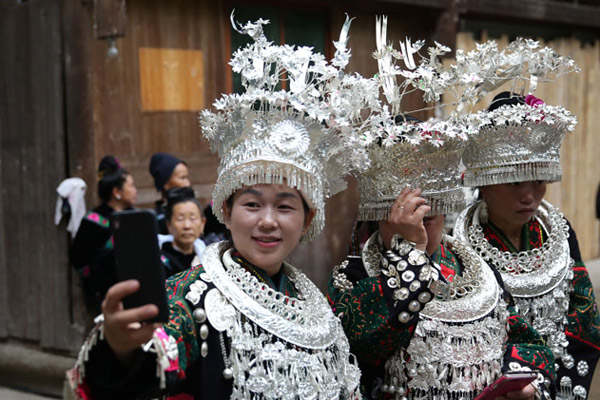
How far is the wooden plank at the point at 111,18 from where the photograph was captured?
14.6 ft

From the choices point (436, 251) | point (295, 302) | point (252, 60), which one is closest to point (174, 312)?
point (295, 302)

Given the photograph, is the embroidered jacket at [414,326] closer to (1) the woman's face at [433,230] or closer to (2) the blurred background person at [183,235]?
(1) the woman's face at [433,230]

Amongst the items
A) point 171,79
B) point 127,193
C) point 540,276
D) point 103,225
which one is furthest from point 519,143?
point 171,79

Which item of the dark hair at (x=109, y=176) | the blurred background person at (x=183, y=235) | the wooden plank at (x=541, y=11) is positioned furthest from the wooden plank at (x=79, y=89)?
the wooden plank at (x=541, y=11)

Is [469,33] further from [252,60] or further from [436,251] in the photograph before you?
[252,60]

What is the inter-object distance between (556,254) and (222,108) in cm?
174

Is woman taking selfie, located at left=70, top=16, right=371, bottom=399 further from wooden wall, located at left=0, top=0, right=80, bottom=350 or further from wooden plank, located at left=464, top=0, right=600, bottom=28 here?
wooden plank, located at left=464, top=0, right=600, bottom=28

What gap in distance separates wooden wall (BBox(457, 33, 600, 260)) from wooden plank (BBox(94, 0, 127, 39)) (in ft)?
15.7

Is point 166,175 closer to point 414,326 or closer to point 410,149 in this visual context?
point 410,149

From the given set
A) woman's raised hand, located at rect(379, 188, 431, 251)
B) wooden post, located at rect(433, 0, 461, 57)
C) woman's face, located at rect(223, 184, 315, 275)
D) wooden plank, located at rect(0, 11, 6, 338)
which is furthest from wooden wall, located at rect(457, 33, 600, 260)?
woman's face, located at rect(223, 184, 315, 275)

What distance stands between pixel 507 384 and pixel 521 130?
1.09 meters

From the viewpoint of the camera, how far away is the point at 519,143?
9.40 feet

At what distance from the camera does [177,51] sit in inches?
209

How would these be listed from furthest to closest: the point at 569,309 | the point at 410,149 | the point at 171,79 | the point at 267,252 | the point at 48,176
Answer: the point at 171,79, the point at 48,176, the point at 569,309, the point at 410,149, the point at 267,252
